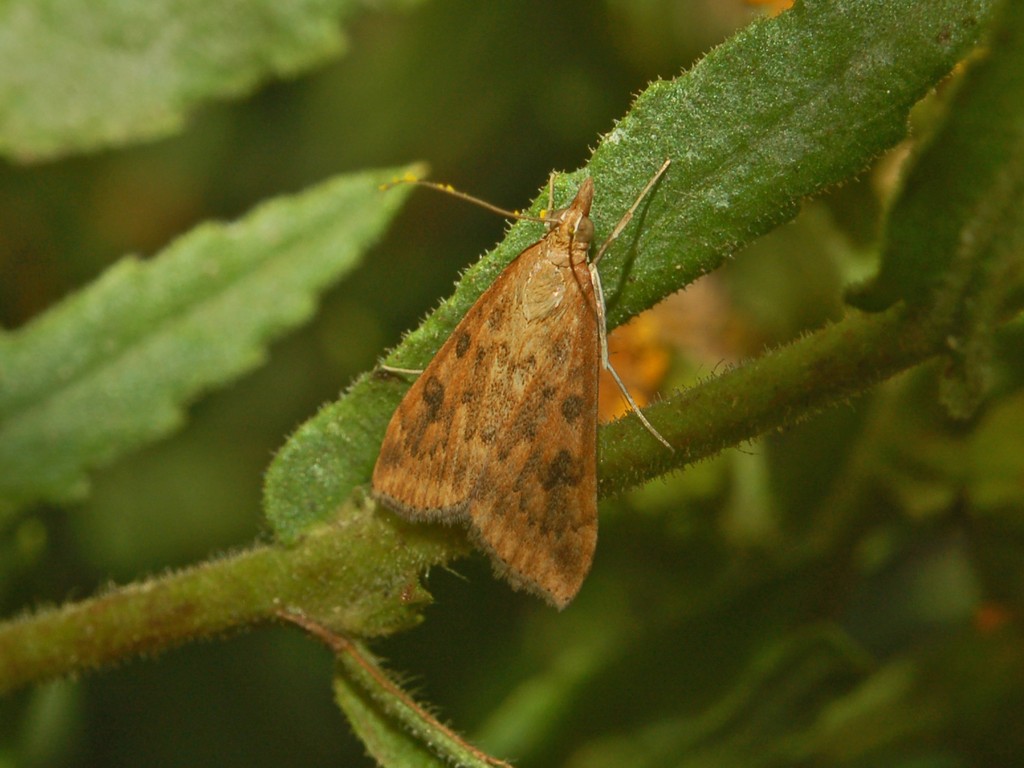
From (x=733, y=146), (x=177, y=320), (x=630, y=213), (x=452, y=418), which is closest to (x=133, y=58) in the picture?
(x=177, y=320)

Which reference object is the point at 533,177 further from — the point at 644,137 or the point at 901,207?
the point at 901,207

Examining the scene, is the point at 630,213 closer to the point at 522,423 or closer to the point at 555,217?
the point at 555,217

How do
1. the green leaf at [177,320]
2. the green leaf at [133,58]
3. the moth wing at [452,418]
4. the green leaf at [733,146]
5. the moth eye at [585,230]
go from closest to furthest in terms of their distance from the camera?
1. the green leaf at [733,146]
2. the moth wing at [452,418]
3. the moth eye at [585,230]
4. the green leaf at [177,320]
5. the green leaf at [133,58]

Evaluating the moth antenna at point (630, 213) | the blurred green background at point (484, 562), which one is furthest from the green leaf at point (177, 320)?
the moth antenna at point (630, 213)

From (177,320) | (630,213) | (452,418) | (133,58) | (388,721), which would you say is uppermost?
(133,58)

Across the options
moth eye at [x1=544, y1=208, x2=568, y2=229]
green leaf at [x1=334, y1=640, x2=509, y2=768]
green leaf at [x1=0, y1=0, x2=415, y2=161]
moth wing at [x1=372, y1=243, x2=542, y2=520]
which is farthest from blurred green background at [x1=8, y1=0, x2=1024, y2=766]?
green leaf at [x1=0, y1=0, x2=415, y2=161]

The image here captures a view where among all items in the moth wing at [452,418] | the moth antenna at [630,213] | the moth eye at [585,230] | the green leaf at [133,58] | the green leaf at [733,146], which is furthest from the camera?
the green leaf at [133,58]

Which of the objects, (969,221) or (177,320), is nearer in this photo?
(969,221)

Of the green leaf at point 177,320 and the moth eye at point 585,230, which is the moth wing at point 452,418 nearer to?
the moth eye at point 585,230
